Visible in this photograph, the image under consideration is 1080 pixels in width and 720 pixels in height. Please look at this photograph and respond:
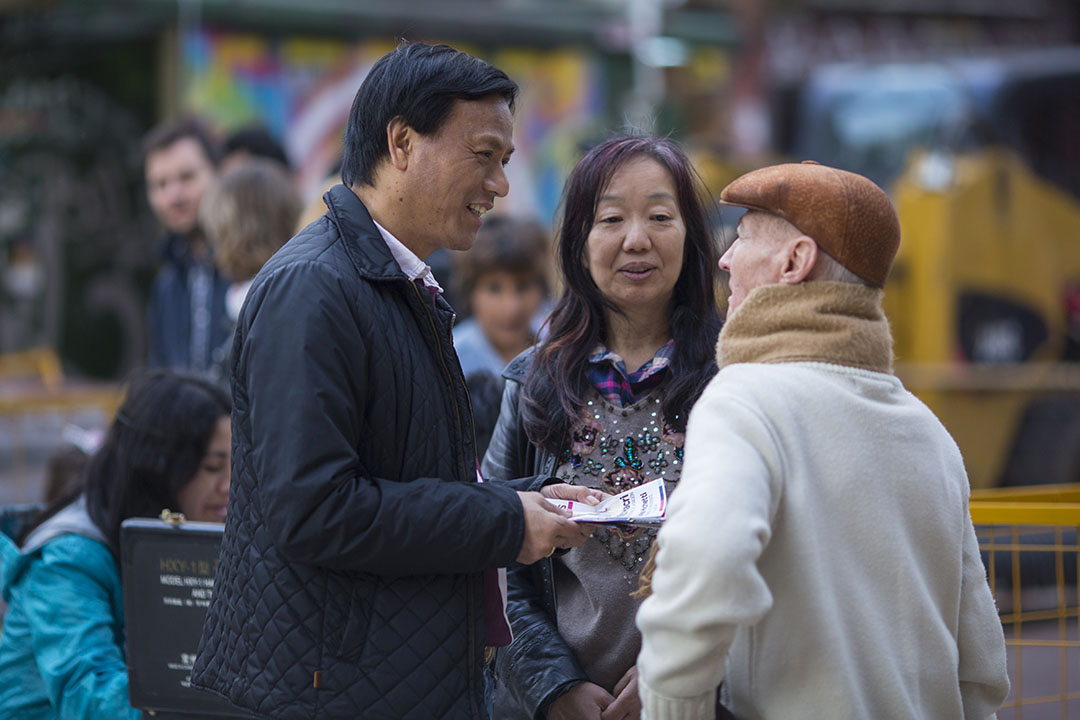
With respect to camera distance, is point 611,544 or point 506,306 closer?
point 611,544

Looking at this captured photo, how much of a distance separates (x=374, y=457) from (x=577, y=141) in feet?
34.5

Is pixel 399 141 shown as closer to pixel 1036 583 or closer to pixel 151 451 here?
pixel 151 451

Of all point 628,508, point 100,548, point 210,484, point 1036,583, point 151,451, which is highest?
point 628,508

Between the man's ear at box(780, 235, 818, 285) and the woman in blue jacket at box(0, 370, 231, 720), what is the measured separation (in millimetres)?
1854

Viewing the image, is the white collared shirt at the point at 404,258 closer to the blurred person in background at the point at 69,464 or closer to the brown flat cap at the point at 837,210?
the brown flat cap at the point at 837,210

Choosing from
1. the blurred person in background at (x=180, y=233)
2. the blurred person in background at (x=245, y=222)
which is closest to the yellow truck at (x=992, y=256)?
the blurred person in background at (x=180, y=233)

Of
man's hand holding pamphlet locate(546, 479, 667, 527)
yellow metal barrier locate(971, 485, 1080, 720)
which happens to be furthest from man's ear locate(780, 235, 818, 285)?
yellow metal barrier locate(971, 485, 1080, 720)

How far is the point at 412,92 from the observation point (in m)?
2.38

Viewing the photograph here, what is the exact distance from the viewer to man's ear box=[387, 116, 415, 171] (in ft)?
7.88

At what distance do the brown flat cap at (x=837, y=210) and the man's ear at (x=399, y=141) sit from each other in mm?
634

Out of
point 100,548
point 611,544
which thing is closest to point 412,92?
point 611,544

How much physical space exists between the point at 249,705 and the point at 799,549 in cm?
101

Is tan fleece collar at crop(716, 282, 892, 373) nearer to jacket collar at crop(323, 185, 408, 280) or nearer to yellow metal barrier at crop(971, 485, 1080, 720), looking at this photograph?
jacket collar at crop(323, 185, 408, 280)

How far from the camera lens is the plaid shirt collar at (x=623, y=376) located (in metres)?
2.81
